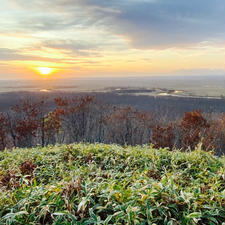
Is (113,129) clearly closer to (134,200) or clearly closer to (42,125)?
(42,125)

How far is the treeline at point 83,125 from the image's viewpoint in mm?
14297

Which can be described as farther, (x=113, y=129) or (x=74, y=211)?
(x=113, y=129)

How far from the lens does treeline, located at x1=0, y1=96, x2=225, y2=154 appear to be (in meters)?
14.3

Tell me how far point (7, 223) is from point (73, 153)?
2.07 metres

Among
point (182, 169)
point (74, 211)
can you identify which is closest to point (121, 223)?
point (74, 211)

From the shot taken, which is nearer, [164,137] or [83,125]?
[164,137]

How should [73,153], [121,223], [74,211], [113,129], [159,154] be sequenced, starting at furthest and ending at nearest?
[113,129] < [73,153] < [159,154] < [74,211] < [121,223]

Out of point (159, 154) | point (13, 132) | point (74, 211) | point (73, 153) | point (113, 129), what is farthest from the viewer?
point (113, 129)

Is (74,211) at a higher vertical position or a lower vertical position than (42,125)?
higher

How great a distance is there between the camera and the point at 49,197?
2.02 metres

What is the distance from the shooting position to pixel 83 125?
17.3 meters

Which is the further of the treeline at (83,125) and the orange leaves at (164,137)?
the treeline at (83,125)

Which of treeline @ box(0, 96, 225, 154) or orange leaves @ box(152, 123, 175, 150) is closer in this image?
orange leaves @ box(152, 123, 175, 150)

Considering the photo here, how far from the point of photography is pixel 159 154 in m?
3.41
